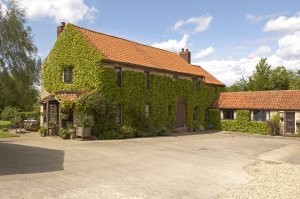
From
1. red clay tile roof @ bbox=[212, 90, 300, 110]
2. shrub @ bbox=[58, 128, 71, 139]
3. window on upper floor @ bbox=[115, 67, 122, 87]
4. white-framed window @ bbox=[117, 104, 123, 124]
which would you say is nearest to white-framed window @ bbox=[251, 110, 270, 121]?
red clay tile roof @ bbox=[212, 90, 300, 110]

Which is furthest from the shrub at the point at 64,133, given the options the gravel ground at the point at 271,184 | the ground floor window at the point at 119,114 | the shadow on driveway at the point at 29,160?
the gravel ground at the point at 271,184

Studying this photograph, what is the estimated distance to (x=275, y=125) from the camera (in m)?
31.5

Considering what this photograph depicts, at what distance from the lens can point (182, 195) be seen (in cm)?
962

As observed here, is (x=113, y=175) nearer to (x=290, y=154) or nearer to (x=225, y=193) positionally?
(x=225, y=193)

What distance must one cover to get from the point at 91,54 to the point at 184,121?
13.5 metres

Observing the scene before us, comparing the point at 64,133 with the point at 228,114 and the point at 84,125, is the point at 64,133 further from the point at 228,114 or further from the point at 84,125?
the point at 228,114

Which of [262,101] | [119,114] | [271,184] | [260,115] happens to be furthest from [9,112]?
[271,184]

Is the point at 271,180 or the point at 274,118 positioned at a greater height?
the point at 274,118

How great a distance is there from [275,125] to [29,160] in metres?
25.1

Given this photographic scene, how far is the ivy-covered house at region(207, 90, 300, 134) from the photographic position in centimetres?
3145

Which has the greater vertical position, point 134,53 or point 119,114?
point 134,53

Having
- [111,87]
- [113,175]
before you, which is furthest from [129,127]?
[113,175]

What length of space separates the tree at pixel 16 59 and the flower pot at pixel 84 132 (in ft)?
16.4

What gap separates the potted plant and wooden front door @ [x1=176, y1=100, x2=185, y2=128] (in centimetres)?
1227
